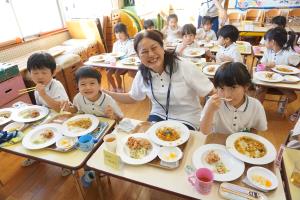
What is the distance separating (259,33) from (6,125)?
5415mm

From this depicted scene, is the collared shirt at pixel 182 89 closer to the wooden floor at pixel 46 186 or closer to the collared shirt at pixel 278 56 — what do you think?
the wooden floor at pixel 46 186

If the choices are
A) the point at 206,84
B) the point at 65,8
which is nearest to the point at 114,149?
the point at 206,84

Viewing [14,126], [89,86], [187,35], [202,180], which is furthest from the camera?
[187,35]

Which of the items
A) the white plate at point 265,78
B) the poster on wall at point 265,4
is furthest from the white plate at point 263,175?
the poster on wall at point 265,4

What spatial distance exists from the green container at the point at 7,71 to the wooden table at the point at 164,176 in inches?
94.6

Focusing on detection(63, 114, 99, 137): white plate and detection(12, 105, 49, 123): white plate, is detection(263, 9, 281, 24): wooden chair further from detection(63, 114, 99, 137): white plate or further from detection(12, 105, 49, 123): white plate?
detection(12, 105, 49, 123): white plate

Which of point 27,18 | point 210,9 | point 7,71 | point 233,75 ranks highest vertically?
point 27,18

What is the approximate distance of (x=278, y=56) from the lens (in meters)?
2.95

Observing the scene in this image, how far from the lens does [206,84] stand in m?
1.75

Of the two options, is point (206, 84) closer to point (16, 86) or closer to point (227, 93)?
point (227, 93)

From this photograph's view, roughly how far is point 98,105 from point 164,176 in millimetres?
995

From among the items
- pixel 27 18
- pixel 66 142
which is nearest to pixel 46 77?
pixel 66 142

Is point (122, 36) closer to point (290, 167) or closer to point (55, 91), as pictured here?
point (55, 91)

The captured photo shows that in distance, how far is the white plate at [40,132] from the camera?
1.42 meters
